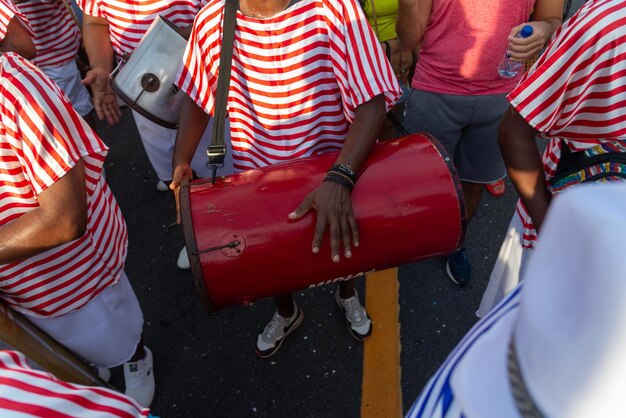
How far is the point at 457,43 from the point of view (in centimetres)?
193

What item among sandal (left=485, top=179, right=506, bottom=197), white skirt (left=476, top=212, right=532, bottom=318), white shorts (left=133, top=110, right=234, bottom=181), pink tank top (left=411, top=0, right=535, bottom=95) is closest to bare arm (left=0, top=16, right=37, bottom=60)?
white shorts (left=133, top=110, right=234, bottom=181)

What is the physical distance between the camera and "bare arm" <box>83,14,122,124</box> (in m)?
2.30

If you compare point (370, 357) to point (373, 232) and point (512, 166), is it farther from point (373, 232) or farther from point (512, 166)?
point (512, 166)

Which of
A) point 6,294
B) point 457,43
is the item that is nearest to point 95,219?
point 6,294

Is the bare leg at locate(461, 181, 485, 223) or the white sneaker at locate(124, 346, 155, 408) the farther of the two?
the bare leg at locate(461, 181, 485, 223)

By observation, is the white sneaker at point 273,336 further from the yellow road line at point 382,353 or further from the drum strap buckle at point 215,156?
the drum strap buckle at point 215,156

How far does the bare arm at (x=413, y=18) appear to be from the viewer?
1.86 meters

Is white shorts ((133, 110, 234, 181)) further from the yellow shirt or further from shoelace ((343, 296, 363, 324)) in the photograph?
the yellow shirt

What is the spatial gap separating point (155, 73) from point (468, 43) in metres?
1.27

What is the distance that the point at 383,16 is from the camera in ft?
8.05

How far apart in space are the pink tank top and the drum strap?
2.87 ft

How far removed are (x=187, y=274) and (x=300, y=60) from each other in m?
1.60

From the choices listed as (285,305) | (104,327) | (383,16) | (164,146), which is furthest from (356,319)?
(383,16)

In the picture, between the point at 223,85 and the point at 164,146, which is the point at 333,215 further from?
the point at 164,146
